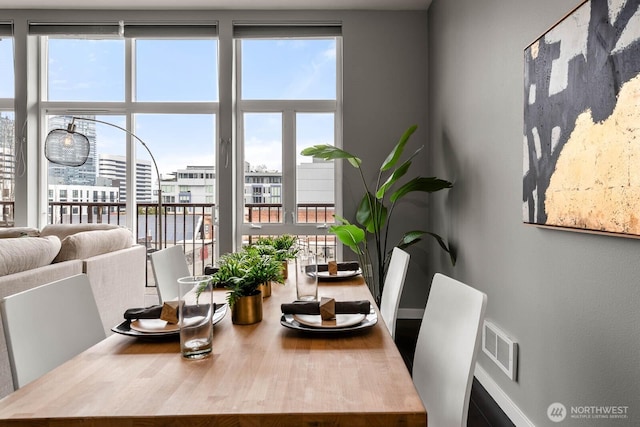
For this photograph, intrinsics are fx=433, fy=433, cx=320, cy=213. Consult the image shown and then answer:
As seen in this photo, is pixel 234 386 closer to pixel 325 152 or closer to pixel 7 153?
pixel 325 152

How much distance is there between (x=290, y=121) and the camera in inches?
165

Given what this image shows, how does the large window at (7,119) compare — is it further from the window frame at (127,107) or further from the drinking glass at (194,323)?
the drinking glass at (194,323)

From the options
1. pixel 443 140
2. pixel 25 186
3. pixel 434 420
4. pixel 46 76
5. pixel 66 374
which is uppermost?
pixel 46 76

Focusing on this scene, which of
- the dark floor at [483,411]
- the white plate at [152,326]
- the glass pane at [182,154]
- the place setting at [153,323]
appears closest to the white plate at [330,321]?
the place setting at [153,323]

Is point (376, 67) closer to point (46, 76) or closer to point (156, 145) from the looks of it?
point (156, 145)

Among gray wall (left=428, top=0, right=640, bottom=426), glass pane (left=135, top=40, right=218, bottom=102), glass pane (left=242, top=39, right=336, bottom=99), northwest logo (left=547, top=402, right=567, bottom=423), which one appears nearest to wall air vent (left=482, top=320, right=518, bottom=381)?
gray wall (left=428, top=0, right=640, bottom=426)

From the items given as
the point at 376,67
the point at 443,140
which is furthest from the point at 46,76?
the point at 443,140

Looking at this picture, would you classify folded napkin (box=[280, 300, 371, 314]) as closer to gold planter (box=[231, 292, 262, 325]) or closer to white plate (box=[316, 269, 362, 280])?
gold planter (box=[231, 292, 262, 325])

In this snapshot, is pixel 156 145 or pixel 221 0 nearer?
pixel 221 0

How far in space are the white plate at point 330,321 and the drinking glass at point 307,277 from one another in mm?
205

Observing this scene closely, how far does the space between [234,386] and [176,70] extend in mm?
3919

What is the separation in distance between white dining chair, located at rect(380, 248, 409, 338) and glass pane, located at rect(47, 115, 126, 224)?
3.16 m

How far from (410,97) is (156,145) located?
8.16 feet

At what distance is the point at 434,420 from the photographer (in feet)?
4.20
